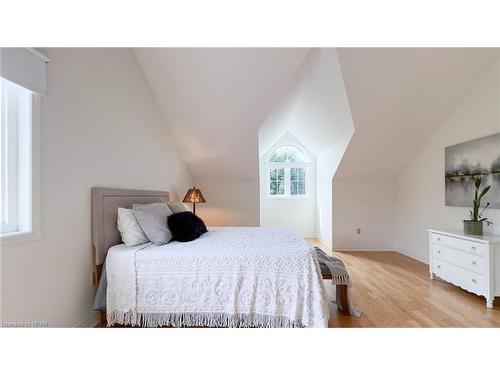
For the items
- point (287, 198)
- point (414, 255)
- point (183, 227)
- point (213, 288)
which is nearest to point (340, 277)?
point (213, 288)

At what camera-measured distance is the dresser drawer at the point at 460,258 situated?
8.28ft

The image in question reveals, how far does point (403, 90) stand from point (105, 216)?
3.64 m

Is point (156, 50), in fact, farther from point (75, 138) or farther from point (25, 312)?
point (25, 312)

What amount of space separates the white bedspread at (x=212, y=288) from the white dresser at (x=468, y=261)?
5.94 feet

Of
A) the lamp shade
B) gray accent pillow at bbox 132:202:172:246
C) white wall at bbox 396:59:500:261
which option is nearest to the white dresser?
white wall at bbox 396:59:500:261

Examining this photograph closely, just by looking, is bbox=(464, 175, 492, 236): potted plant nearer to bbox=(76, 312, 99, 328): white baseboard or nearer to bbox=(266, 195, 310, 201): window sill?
bbox=(266, 195, 310, 201): window sill

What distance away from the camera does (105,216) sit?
2.22 m

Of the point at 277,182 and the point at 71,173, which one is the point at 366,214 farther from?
the point at 71,173

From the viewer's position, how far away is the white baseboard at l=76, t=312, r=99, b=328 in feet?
6.47

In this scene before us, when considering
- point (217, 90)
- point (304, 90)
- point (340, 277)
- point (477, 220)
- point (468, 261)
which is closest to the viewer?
point (340, 277)

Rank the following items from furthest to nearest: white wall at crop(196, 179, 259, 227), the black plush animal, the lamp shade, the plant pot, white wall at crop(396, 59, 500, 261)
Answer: white wall at crop(196, 179, 259, 227) → the lamp shade → white wall at crop(396, 59, 500, 261) → the plant pot → the black plush animal

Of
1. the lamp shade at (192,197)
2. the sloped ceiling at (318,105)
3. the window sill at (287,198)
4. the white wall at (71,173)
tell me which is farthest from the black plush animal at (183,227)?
the window sill at (287,198)

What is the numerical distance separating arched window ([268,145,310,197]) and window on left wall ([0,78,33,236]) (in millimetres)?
4981
